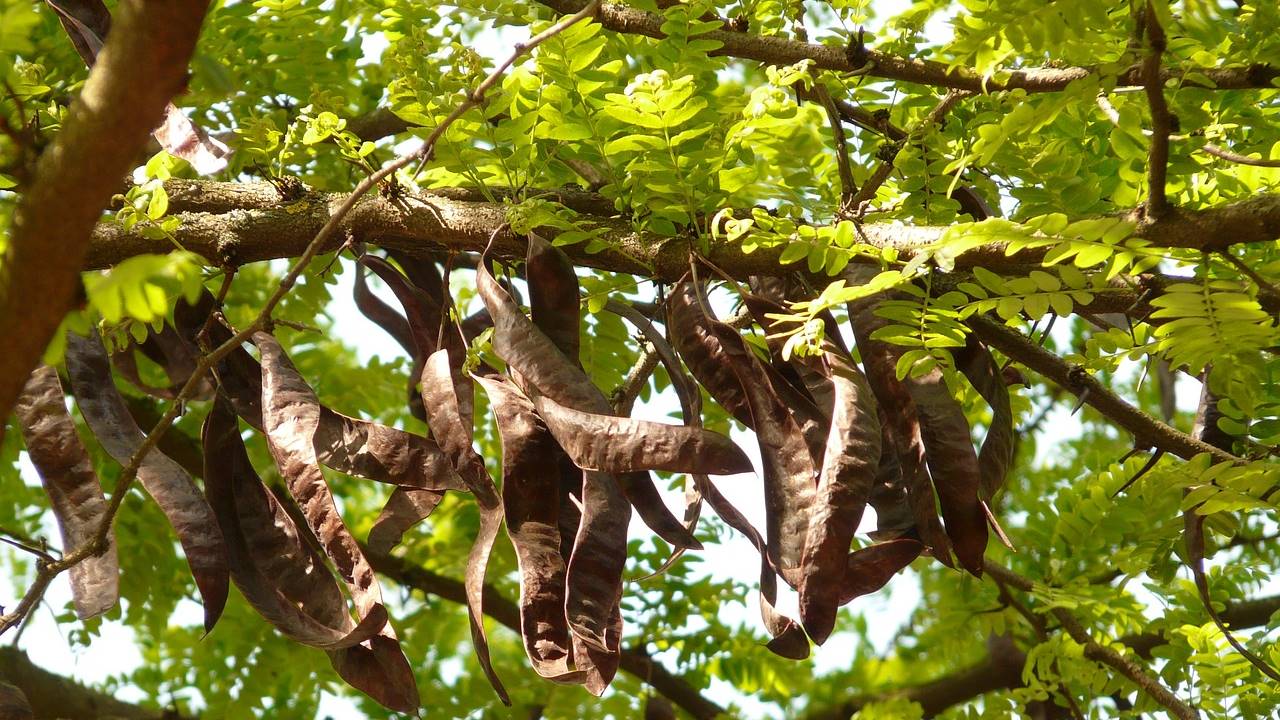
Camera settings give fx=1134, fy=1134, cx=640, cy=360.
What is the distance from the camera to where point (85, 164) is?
91 centimetres

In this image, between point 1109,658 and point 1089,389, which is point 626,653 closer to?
point 1109,658

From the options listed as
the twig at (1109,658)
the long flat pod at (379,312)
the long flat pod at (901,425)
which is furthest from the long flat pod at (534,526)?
the twig at (1109,658)

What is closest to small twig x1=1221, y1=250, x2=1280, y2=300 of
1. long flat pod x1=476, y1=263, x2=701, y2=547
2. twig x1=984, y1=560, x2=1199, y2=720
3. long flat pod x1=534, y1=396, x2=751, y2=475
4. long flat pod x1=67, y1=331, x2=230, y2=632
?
long flat pod x1=534, y1=396, x2=751, y2=475

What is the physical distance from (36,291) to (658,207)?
1055 mm

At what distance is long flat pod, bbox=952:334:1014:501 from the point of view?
67.7 inches

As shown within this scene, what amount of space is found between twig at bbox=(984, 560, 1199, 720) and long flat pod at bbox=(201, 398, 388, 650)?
153cm

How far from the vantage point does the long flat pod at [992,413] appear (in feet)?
5.64

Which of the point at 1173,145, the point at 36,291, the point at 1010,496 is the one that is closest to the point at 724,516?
the point at 1173,145

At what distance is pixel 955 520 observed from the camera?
1647 mm

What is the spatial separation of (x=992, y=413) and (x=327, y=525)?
1.02m

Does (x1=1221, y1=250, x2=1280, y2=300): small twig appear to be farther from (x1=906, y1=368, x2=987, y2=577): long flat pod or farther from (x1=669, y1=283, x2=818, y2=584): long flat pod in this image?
(x1=669, y1=283, x2=818, y2=584): long flat pod

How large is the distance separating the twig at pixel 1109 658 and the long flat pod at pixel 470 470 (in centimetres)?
136

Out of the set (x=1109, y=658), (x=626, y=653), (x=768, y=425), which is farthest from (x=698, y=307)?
(x=626, y=653)

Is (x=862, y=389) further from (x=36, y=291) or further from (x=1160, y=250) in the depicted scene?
(x=36, y=291)
